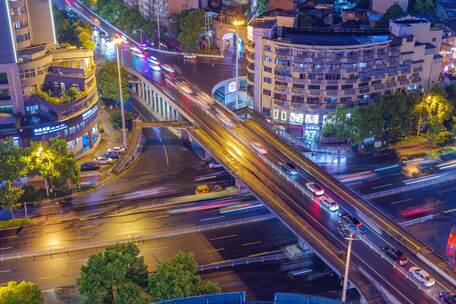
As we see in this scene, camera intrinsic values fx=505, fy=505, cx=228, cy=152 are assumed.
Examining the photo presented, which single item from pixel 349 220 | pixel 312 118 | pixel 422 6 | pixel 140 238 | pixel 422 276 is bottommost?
pixel 140 238

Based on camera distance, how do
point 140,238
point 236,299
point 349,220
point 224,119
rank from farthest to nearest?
point 224,119, point 140,238, point 349,220, point 236,299

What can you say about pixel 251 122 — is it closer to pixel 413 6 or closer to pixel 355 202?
pixel 355 202

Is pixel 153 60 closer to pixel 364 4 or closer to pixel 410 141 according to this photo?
pixel 410 141

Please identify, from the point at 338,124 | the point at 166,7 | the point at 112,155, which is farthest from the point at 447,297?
the point at 166,7

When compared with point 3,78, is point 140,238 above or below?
below

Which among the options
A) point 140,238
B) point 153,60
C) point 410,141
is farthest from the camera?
point 153,60

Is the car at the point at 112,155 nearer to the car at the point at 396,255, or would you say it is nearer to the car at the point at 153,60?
the car at the point at 153,60

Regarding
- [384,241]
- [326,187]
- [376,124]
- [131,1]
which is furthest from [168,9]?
[384,241]

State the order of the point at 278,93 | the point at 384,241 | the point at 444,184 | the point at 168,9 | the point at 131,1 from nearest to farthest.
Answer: the point at 384,241, the point at 444,184, the point at 278,93, the point at 168,9, the point at 131,1
